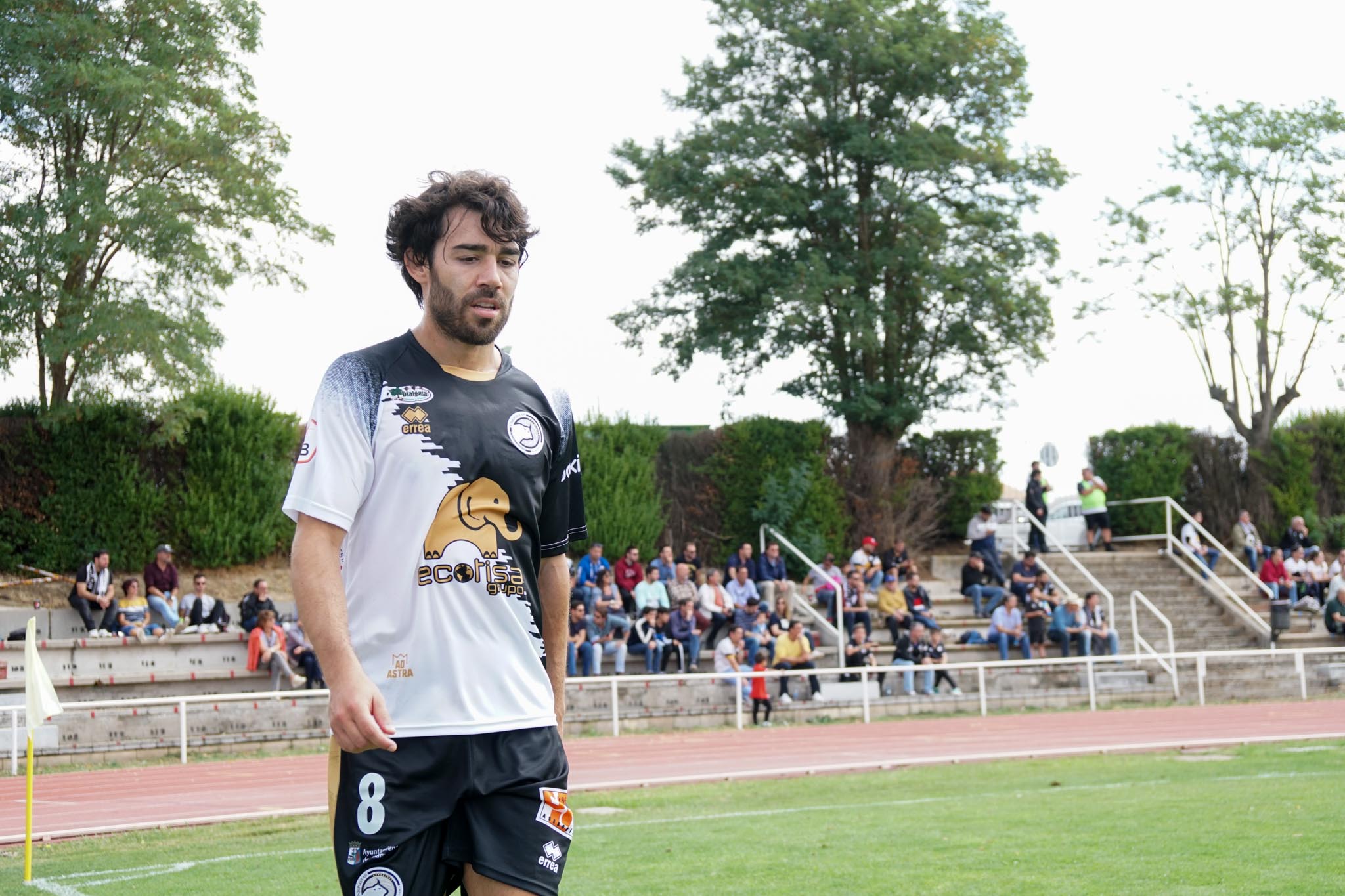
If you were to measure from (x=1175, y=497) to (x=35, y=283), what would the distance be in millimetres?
24363

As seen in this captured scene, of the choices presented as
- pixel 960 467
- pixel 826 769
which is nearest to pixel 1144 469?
pixel 960 467

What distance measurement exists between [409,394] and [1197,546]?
30034 millimetres

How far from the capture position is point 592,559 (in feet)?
75.1

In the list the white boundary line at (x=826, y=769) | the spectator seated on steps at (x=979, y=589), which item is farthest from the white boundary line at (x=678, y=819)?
the spectator seated on steps at (x=979, y=589)

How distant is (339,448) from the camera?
3.22 metres

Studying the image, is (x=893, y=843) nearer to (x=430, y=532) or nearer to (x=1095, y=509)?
(x=430, y=532)

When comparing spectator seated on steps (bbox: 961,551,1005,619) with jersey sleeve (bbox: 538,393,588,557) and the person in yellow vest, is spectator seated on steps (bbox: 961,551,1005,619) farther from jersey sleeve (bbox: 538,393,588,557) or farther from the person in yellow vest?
jersey sleeve (bbox: 538,393,588,557)

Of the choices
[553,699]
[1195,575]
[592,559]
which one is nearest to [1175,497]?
[1195,575]

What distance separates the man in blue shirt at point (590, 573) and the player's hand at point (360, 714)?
1857cm

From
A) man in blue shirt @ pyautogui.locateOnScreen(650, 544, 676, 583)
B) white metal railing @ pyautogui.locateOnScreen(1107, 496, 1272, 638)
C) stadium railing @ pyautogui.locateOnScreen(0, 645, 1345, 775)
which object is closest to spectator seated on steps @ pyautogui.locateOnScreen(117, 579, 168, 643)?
stadium railing @ pyautogui.locateOnScreen(0, 645, 1345, 775)

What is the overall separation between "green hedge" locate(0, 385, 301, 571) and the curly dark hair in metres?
21.1

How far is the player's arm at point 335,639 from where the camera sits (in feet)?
10.0

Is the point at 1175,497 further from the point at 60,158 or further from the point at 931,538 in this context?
the point at 60,158

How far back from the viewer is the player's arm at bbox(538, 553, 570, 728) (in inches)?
139
